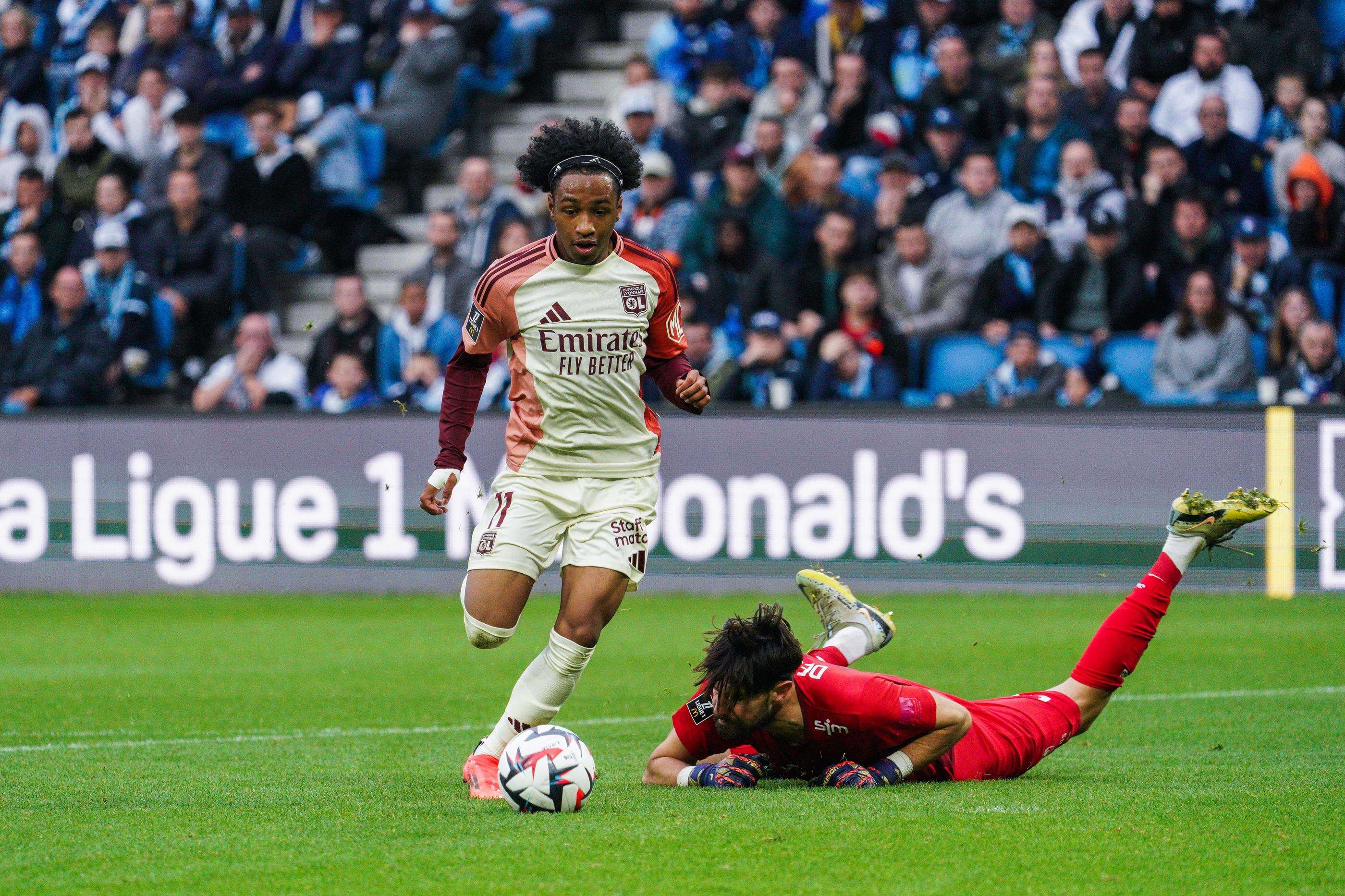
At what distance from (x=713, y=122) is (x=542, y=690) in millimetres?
11442

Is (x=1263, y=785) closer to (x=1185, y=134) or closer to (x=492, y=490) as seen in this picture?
(x=492, y=490)

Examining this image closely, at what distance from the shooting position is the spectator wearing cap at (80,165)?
61.1 ft

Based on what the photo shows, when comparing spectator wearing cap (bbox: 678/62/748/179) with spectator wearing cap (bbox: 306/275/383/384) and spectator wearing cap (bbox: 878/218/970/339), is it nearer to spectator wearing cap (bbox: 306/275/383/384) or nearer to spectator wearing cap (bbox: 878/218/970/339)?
spectator wearing cap (bbox: 878/218/970/339)

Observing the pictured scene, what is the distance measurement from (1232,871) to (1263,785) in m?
1.55

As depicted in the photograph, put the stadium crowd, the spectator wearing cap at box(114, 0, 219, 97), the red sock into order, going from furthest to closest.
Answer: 1. the spectator wearing cap at box(114, 0, 219, 97)
2. the stadium crowd
3. the red sock

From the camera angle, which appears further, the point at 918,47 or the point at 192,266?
the point at 192,266

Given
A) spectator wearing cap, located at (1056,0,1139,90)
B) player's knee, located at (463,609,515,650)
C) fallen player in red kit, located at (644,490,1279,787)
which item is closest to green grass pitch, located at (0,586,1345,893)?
fallen player in red kit, located at (644,490,1279,787)

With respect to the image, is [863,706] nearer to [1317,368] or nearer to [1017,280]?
[1317,368]

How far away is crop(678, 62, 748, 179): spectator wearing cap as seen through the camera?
16.8 metres

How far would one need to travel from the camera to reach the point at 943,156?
15781mm

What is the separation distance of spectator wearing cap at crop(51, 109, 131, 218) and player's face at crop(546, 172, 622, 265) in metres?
13.7

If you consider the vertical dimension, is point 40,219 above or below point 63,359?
above

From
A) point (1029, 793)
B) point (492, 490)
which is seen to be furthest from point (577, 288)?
point (1029, 793)

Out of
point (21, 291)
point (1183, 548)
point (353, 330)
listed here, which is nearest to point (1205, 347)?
point (353, 330)
